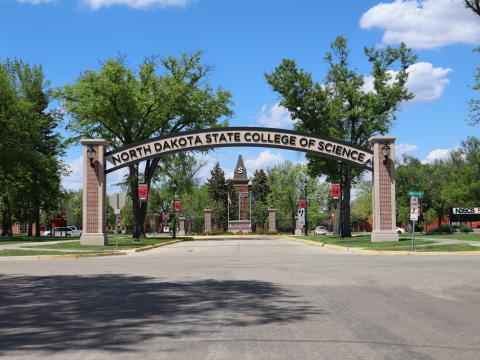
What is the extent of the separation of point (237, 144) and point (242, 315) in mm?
26867

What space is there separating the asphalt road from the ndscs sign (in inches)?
1981

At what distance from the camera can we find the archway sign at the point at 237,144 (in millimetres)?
33094

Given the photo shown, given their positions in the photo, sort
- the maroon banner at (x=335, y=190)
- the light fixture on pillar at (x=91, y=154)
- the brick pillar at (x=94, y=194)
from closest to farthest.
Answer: the brick pillar at (x=94, y=194)
the light fixture on pillar at (x=91, y=154)
the maroon banner at (x=335, y=190)

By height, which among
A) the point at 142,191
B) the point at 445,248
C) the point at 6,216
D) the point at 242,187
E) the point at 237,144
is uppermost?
the point at 242,187

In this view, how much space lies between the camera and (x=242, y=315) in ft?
29.2

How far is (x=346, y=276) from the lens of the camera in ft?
49.0

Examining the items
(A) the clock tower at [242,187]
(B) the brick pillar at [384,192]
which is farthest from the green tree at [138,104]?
(A) the clock tower at [242,187]

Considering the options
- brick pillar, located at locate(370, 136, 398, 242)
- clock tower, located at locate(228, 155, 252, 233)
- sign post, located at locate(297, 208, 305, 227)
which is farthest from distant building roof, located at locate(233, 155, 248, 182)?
brick pillar, located at locate(370, 136, 398, 242)

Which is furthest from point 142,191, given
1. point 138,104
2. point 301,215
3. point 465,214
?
point 465,214

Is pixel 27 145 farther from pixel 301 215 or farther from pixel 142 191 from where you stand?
pixel 301 215

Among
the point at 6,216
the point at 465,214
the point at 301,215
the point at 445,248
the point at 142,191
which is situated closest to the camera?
the point at 445,248

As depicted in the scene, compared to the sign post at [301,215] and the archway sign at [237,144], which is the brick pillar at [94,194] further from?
the sign post at [301,215]

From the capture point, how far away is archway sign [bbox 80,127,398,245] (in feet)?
109

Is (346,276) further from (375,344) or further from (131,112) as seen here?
(131,112)
